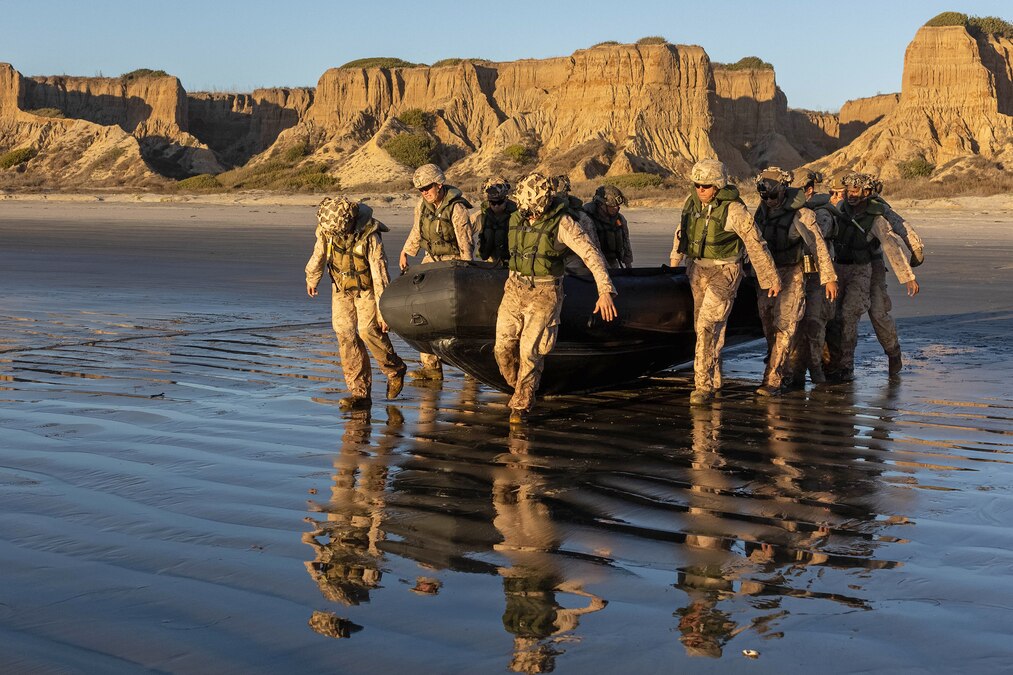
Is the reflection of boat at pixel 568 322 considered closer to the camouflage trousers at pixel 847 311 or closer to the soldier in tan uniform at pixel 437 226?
the soldier in tan uniform at pixel 437 226

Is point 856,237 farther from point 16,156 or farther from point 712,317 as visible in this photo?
point 16,156

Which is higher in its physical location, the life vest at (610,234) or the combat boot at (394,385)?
the life vest at (610,234)

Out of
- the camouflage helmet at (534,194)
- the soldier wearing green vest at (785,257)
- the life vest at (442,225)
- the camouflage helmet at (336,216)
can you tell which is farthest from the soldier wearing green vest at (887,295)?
the camouflage helmet at (336,216)

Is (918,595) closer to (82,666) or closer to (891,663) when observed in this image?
(891,663)

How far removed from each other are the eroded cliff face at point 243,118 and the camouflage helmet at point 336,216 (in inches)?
3514

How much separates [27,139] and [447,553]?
92.4 metres

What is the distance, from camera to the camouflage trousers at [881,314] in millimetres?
10570

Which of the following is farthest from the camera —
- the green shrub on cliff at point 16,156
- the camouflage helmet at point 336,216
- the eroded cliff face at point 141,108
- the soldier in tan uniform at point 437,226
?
the eroded cliff face at point 141,108

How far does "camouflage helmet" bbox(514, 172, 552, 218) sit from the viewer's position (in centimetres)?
811

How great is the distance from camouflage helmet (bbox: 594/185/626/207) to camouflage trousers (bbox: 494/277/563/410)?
223cm

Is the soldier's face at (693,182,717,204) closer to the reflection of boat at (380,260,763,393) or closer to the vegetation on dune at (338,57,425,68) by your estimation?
the reflection of boat at (380,260,763,393)

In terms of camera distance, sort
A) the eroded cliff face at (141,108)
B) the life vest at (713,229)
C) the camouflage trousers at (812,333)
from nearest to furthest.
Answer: the life vest at (713,229)
the camouflage trousers at (812,333)
the eroded cliff face at (141,108)

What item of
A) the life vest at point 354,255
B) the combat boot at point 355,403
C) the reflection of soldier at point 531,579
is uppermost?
the life vest at point 354,255

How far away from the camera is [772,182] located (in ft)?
31.9
